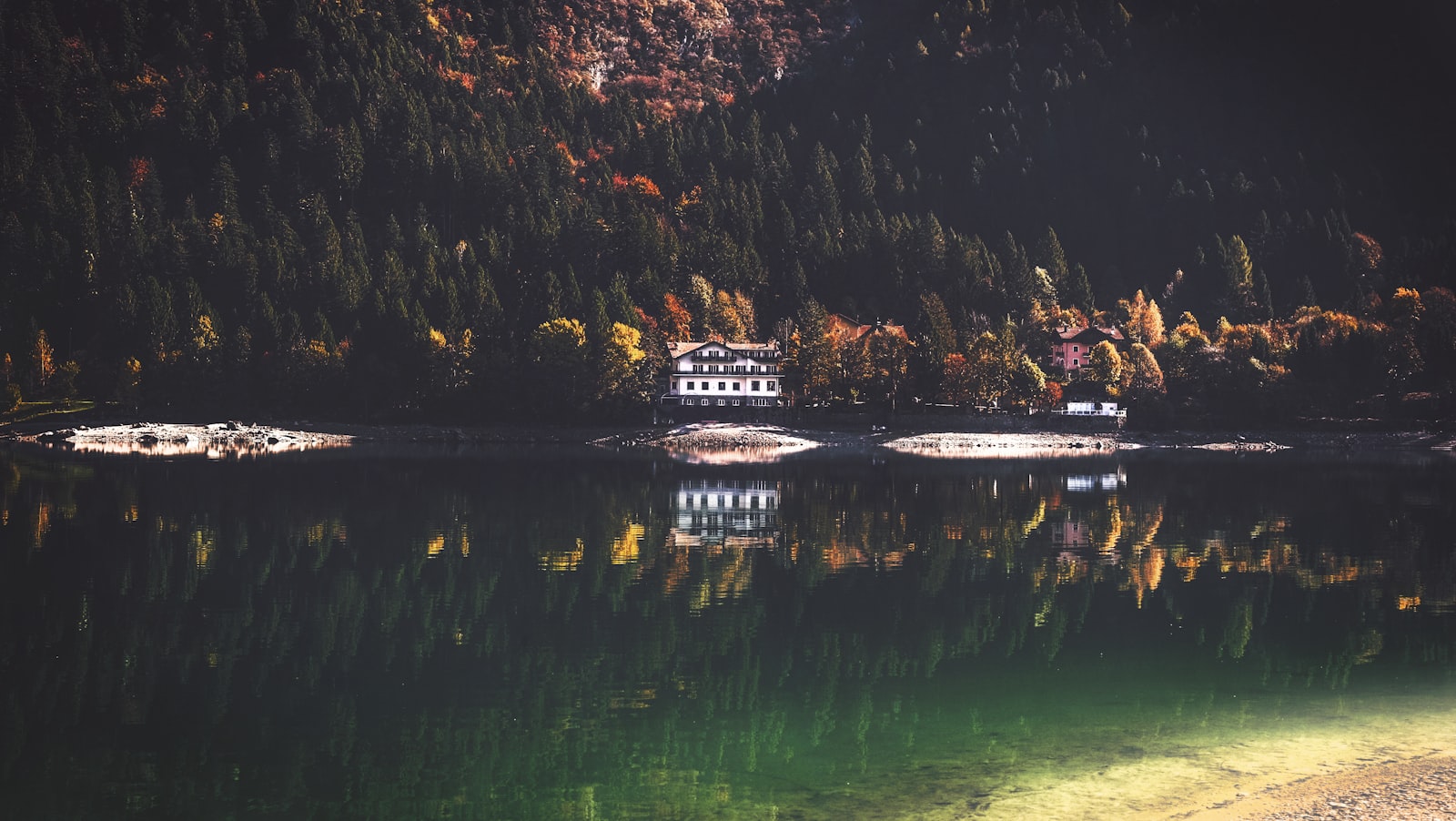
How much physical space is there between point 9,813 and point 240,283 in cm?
13408

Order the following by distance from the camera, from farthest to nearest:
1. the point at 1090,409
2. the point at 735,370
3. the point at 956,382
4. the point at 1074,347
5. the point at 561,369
Result: the point at 1074,347, the point at 735,370, the point at 1090,409, the point at 956,382, the point at 561,369

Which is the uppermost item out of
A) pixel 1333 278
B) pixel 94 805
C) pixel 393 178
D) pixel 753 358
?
pixel 393 178

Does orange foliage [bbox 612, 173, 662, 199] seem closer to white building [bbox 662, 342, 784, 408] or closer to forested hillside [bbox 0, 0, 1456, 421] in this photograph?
forested hillside [bbox 0, 0, 1456, 421]

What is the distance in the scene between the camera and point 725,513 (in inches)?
2269

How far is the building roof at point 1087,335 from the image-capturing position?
149 metres

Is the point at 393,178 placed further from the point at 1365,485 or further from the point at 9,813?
the point at 9,813

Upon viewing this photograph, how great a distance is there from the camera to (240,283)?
14350 cm

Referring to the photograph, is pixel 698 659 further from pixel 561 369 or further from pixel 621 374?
pixel 561 369

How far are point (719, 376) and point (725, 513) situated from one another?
77.8m

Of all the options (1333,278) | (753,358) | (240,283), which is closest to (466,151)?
(240,283)

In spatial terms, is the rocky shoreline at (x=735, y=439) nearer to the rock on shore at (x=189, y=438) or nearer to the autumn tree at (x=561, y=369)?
the rock on shore at (x=189, y=438)

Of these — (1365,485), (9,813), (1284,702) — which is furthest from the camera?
(1365,485)

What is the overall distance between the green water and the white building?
77.0m

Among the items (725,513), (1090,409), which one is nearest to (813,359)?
(1090,409)
